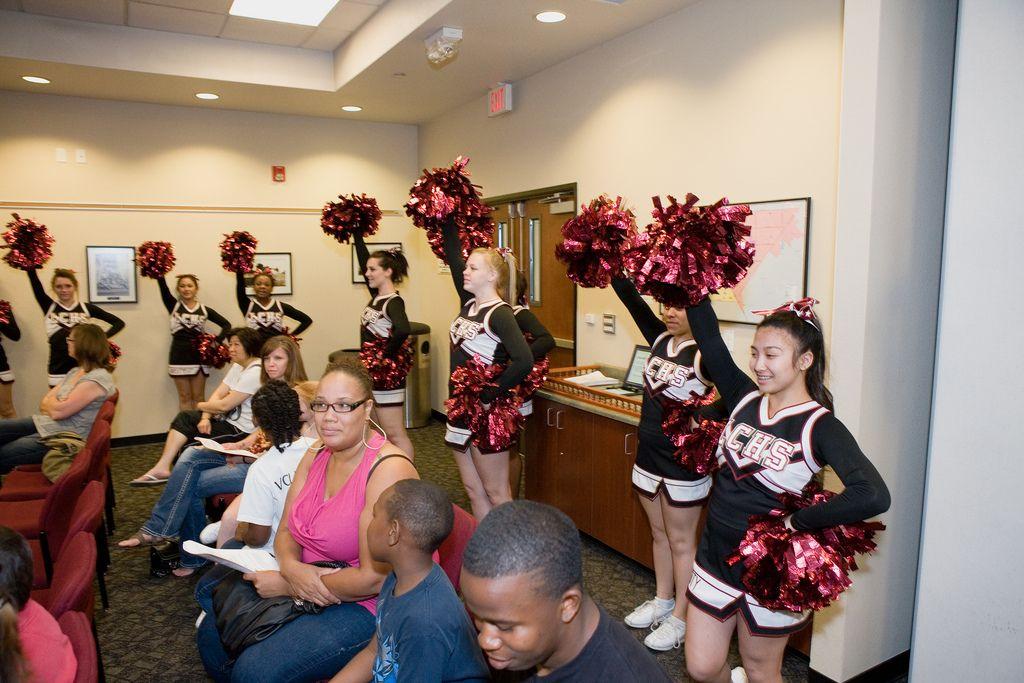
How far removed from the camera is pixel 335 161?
735 cm

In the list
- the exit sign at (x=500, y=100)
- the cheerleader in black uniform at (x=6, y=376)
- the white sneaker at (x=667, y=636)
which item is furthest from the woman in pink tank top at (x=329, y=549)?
the cheerleader in black uniform at (x=6, y=376)

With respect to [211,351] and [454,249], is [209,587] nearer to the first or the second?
[454,249]

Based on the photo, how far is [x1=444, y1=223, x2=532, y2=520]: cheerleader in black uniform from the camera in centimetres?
357

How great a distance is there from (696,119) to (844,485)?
266cm

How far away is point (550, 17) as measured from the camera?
162 inches

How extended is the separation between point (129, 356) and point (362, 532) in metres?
5.65

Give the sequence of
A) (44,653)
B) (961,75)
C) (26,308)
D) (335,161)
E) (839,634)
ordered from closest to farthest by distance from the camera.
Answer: (44,653)
(961,75)
(839,634)
(26,308)
(335,161)

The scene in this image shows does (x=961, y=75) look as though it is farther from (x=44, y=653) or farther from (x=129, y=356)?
(x=129, y=356)

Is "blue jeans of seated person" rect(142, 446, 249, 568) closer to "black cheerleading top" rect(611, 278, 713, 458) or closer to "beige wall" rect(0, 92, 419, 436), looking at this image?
"black cheerleading top" rect(611, 278, 713, 458)

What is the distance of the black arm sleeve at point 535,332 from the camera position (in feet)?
12.9

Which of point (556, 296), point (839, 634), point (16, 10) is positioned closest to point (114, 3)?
point (16, 10)

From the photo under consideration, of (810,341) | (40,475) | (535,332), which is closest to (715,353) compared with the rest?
(810,341)

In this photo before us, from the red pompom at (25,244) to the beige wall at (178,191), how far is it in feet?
1.35

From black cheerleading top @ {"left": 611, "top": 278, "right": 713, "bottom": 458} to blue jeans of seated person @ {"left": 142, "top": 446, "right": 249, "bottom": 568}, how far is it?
6.91 feet
